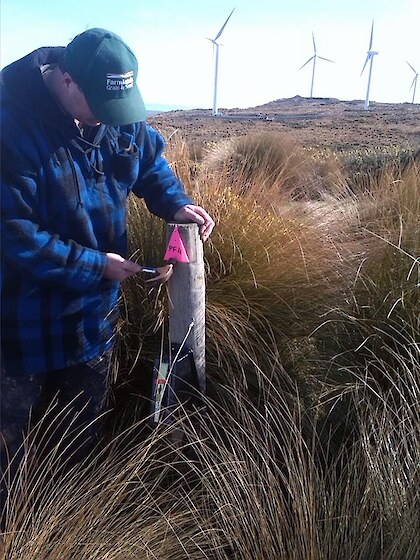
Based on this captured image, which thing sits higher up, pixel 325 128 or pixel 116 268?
pixel 116 268

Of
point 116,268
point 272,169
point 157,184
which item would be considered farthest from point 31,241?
point 272,169

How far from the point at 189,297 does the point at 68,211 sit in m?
0.72

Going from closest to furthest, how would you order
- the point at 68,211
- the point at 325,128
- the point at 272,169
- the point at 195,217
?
the point at 68,211 < the point at 195,217 < the point at 272,169 < the point at 325,128

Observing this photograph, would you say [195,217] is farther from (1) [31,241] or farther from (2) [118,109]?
(1) [31,241]

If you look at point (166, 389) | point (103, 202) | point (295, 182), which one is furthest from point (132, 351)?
point (295, 182)

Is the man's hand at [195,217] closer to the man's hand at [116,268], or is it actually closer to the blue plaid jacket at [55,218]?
the blue plaid jacket at [55,218]

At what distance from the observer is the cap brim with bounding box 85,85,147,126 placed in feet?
6.88

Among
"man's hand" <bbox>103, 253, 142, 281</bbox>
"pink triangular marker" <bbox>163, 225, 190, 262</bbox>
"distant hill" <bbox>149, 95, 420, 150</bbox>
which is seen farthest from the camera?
"distant hill" <bbox>149, 95, 420, 150</bbox>

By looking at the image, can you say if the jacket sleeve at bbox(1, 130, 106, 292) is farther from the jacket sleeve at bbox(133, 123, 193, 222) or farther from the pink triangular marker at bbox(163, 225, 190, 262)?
the jacket sleeve at bbox(133, 123, 193, 222)

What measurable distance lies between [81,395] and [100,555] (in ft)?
2.64

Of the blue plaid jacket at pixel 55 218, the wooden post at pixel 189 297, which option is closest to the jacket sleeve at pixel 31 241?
the blue plaid jacket at pixel 55 218

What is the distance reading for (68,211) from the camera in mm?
2209

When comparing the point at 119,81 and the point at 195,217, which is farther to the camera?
the point at 195,217

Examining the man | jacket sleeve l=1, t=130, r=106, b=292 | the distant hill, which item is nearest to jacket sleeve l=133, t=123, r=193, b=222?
the man
